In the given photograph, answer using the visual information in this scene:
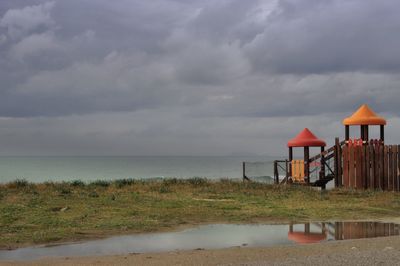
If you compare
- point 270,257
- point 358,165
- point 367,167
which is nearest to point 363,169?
point 367,167

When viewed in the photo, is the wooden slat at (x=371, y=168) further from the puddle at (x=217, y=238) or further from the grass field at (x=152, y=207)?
the puddle at (x=217, y=238)

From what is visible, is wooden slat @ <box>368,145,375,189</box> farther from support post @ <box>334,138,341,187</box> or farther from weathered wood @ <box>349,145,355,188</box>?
support post @ <box>334,138,341,187</box>

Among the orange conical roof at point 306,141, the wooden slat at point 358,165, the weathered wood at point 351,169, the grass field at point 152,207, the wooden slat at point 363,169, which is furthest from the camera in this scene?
the orange conical roof at point 306,141

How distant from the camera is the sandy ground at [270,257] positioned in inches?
416

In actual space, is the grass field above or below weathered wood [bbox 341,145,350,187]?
below

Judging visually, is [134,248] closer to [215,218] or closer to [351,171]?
[215,218]

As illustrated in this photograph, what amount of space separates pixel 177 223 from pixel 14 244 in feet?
17.3

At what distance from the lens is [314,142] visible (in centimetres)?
3478

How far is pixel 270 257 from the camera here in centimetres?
1125

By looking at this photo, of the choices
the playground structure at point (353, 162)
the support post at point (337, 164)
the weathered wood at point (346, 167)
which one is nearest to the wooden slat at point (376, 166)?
the playground structure at point (353, 162)

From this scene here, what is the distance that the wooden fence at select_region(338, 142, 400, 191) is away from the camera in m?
27.3

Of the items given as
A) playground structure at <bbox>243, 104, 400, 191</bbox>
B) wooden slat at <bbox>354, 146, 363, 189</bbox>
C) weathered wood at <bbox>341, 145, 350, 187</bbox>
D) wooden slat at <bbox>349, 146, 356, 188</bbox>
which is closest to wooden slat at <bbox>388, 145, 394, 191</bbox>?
playground structure at <bbox>243, 104, 400, 191</bbox>

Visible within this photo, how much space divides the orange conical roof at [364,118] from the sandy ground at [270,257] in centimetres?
1921

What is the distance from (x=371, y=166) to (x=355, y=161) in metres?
0.98
